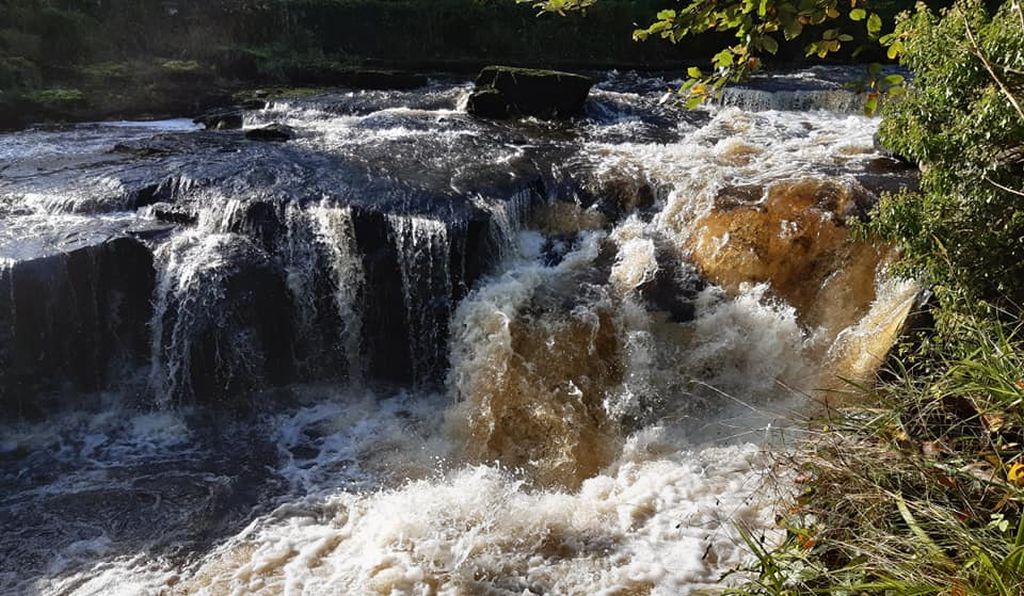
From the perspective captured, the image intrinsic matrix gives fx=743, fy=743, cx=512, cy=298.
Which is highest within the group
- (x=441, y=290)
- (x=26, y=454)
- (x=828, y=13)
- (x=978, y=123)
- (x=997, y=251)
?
(x=828, y=13)

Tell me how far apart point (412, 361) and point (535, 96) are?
6.99 meters

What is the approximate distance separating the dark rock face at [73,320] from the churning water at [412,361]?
0.08 ft

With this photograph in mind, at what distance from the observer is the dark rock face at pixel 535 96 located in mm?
13078

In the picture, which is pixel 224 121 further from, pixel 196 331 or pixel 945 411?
pixel 945 411

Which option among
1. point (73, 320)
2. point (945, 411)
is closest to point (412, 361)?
point (73, 320)

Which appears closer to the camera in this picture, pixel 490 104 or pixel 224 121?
pixel 224 121

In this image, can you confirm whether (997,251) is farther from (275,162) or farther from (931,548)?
(275,162)

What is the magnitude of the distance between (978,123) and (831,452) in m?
2.72

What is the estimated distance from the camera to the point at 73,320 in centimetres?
732

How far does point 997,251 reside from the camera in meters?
4.59

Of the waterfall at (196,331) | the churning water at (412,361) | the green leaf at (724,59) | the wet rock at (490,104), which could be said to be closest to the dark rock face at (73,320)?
the churning water at (412,361)

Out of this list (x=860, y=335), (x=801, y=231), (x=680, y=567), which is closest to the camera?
(x=680, y=567)

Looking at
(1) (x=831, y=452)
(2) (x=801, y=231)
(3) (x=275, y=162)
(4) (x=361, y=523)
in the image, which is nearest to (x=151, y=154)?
(3) (x=275, y=162)

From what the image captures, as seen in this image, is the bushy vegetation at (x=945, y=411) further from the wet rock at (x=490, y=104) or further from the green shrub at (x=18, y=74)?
the green shrub at (x=18, y=74)
